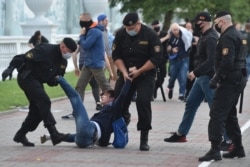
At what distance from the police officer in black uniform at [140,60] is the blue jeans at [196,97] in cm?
63

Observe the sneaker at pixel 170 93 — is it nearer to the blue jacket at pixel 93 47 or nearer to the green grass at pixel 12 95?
the green grass at pixel 12 95

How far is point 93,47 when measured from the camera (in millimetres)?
15625

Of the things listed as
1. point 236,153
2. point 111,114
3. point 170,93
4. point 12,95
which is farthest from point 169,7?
point 236,153

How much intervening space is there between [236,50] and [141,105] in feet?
5.23

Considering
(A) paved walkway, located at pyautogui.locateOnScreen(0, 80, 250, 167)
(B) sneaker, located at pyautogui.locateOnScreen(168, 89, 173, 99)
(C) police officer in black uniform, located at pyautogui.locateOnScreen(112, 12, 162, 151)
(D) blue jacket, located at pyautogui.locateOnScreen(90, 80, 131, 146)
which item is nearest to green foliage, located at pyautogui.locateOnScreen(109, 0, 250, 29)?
(B) sneaker, located at pyautogui.locateOnScreen(168, 89, 173, 99)

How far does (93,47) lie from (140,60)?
376 cm

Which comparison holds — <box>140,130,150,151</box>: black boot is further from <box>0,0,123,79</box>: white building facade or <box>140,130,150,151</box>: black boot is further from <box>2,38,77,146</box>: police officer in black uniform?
<box>0,0,123,79</box>: white building facade

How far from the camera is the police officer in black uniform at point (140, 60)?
11.8 metres

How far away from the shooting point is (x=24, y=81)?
1195 centimetres

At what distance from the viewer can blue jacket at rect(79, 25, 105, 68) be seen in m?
15.3

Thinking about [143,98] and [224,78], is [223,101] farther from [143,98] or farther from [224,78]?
[143,98]

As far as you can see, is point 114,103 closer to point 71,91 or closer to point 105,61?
point 71,91

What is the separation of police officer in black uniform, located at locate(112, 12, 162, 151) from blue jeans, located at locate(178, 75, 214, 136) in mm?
633

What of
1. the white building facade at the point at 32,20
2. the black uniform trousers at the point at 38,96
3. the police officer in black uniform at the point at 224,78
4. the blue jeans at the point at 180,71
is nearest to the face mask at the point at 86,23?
the black uniform trousers at the point at 38,96
